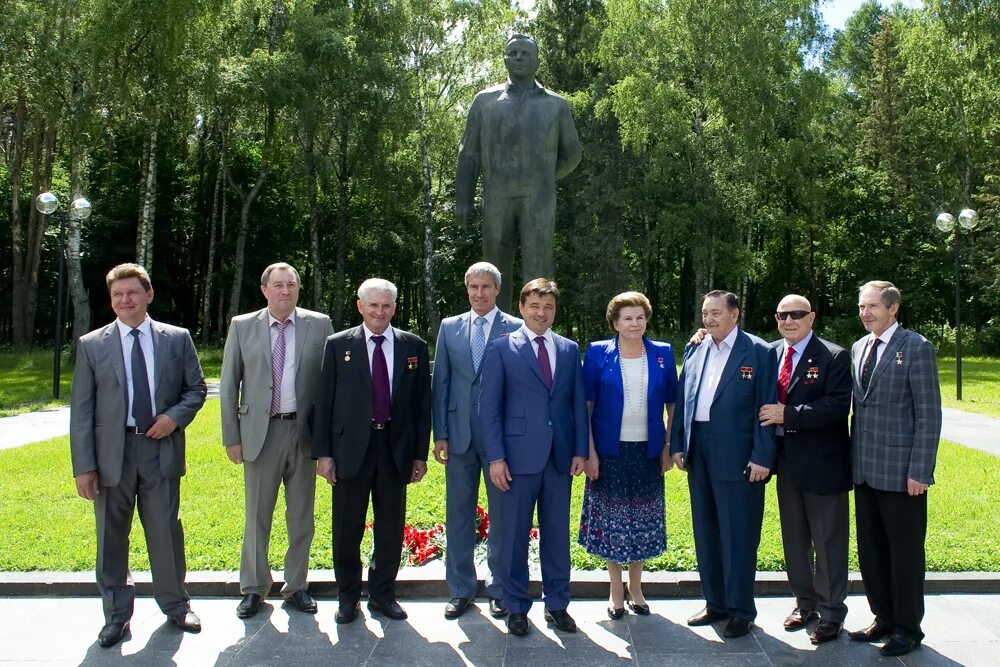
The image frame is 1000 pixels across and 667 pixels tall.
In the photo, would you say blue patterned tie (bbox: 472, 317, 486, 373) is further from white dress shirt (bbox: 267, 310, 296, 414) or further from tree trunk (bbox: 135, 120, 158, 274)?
tree trunk (bbox: 135, 120, 158, 274)

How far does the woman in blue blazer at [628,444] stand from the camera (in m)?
4.37

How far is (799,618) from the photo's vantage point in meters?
4.32

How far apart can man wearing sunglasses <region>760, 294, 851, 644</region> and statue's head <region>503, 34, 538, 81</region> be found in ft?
10.7

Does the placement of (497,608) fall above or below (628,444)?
below

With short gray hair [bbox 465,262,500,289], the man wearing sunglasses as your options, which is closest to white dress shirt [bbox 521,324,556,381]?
short gray hair [bbox 465,262,500,289]

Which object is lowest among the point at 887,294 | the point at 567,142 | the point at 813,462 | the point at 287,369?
the point at 813,462

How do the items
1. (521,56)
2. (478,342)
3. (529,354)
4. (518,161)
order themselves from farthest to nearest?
(518,161) → (521,56) → (478,342) → (529,354)

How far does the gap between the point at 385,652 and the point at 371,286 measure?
6.08 feet

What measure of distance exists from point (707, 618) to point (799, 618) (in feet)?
1.54

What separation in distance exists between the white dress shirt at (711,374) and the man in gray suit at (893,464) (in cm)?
65

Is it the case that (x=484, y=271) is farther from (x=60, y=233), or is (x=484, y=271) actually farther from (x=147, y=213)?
(x=147, y=213)

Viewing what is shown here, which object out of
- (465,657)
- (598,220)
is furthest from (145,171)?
(465,657)

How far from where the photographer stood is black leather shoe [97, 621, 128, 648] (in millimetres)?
4059

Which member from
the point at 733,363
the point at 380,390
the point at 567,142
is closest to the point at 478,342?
the point at 380,390
